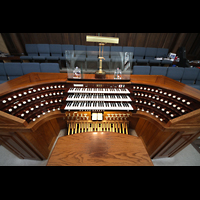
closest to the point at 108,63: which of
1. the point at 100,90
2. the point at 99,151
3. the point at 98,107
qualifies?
the point at 100,90

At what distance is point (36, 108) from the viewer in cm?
186

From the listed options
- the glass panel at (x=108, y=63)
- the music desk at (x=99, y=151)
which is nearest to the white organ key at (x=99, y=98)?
the glass panel at (x=108, y=63)

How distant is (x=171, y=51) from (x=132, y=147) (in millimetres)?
6319

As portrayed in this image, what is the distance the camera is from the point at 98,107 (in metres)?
1.89

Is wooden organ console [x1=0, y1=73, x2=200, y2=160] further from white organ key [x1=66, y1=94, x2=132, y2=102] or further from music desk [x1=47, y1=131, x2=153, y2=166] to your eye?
music desk [x1=47, y1=131, x2=153, y2=166]

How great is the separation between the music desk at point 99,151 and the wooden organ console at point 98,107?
0.56 m

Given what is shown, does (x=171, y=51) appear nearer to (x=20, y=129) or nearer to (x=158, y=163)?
(x=158, y=163)

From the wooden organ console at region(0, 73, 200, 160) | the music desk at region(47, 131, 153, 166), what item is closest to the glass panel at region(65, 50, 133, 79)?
the wooden organ console at region(0, 73, 200, 160)

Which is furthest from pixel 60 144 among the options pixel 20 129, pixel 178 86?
pixel 178 86

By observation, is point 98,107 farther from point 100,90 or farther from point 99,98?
point 100,90

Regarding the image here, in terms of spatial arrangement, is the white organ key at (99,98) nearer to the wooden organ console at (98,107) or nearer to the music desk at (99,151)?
the wooden organ console at (98,107)

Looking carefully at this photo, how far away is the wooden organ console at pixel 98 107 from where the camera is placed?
62.9 inches

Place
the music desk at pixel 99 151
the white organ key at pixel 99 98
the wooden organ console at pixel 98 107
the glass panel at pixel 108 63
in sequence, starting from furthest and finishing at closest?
the glass panel at pixel 108 63
the white organ key at pixel 99 98
the wooden organ console at pixel 98 107
the music desk at pixel 99 151

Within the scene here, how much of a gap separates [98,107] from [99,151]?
2.64ft
